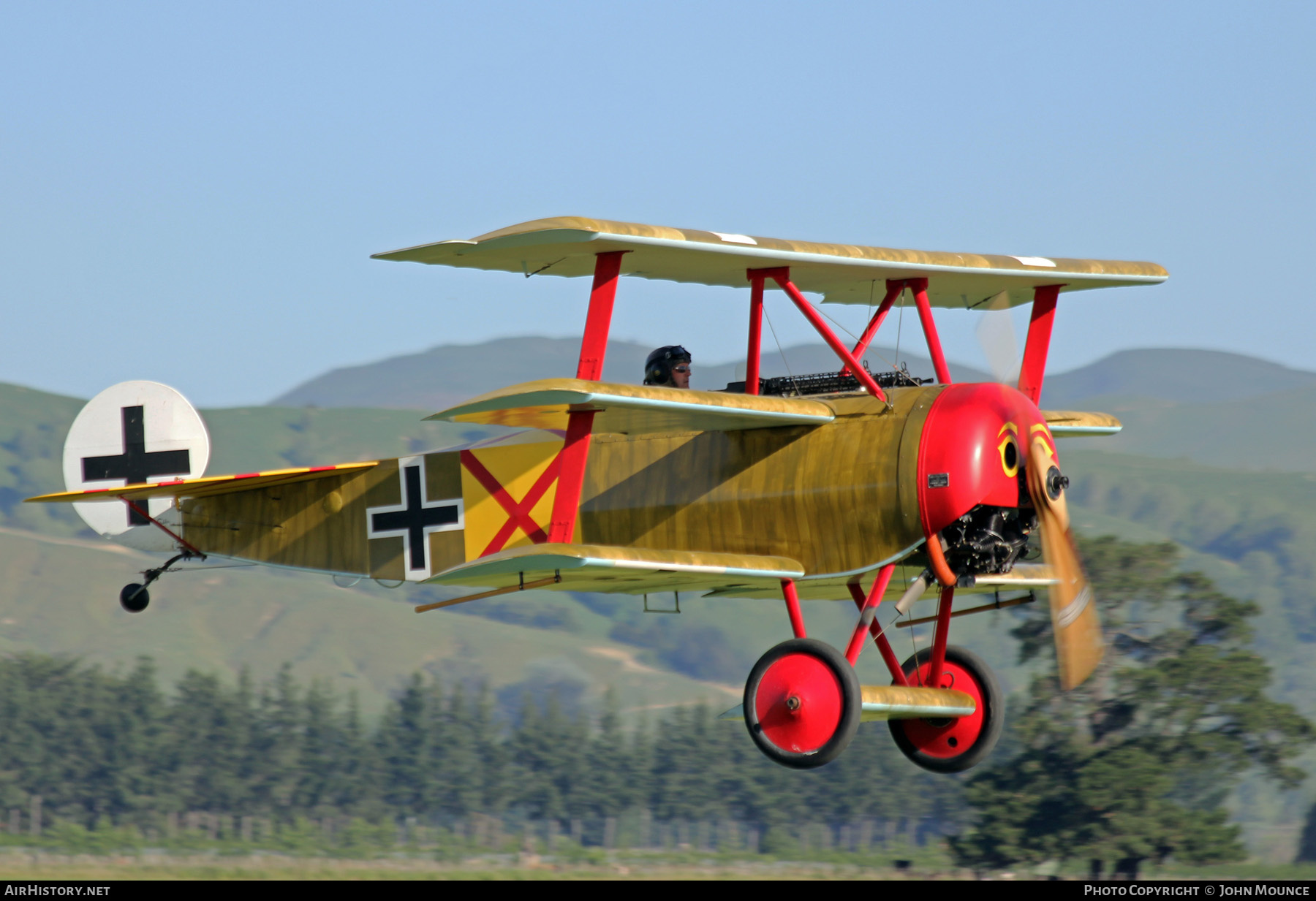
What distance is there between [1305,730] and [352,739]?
2207 inches

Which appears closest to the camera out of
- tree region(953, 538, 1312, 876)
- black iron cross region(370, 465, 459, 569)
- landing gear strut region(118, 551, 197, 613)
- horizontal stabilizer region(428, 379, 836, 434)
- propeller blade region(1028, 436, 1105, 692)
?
horizontal stabilizer region(428, 379, 836, 434)

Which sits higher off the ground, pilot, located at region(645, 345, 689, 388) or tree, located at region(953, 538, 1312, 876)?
pilot, located at region(645, 345, 689, 388)

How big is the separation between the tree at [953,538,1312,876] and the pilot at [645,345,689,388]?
37.7 m

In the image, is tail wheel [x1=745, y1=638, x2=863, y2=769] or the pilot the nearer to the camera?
tail wheel [x1=745, y1=638, x2=863, y2=769]

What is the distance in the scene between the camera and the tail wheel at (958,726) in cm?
1452

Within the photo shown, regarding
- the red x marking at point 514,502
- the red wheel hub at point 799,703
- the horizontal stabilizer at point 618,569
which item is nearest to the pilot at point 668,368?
the red x marking at point 514,502

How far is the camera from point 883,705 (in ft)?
42.5

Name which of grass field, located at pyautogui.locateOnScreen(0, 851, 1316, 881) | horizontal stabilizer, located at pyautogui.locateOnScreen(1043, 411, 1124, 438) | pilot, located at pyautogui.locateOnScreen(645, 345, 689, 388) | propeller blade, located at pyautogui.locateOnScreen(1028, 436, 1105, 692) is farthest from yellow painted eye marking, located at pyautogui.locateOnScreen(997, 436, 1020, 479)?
grass field, located at pyautogui.locateOnScreen(0, 851, 1316, 881)

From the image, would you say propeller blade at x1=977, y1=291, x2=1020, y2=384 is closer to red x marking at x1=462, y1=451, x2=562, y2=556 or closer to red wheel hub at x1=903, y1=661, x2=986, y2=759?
red wheel hub at x1=903, y1=661, x2=986, y2=759

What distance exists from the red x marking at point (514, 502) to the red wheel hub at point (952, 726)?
3.91m

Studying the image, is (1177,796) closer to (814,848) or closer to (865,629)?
(814,848)

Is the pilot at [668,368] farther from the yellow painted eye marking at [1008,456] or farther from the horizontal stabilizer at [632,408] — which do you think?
the yellow painted eye marking at [1008,456]

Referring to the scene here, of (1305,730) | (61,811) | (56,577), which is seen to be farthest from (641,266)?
(56,577)

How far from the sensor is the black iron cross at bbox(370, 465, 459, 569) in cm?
1551
